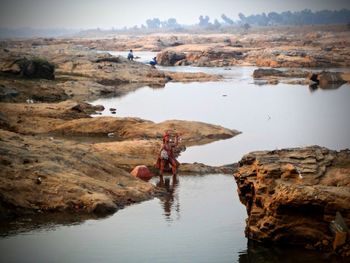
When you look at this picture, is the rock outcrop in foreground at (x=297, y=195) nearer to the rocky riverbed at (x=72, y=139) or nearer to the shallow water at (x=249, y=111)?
the rocky riverbed at (x=72, y=139)

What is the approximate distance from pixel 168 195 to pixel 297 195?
25.2ft

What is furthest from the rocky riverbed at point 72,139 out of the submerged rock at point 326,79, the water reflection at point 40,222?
the submerged rock at point 326,79

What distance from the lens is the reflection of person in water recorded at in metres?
21.2

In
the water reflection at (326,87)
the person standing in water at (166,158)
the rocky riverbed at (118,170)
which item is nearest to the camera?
the rocky riverbed at (118,170)

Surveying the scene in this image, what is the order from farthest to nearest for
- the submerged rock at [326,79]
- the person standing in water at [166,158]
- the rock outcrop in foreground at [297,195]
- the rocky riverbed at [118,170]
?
the submerged rock at [326,79]
the person standing in water at [166,158]
the rocky riverbed at [118,170]
the rock outcrop in foreground at [297,195]

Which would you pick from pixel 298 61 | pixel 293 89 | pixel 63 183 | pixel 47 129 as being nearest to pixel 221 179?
pixel 63 183

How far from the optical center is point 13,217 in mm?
19391

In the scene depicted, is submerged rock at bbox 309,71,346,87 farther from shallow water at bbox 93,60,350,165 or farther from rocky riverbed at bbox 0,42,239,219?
rocky riverbed at bbox 0,42,239,219

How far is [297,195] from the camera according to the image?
16.1m

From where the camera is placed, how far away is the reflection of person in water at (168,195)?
69.5ft

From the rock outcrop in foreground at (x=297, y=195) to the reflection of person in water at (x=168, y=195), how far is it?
3.78m

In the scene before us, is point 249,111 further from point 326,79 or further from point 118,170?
point 118,170

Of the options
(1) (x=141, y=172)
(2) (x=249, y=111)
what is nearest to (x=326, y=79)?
(2) (x=249, y=111)

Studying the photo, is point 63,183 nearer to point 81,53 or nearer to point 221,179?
point 221,179
